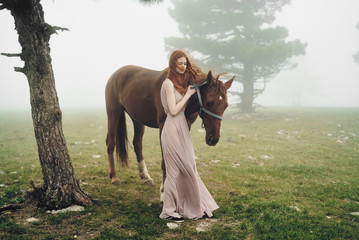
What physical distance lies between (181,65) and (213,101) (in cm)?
73

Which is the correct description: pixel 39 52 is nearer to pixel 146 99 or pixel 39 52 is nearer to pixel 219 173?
pixel 146 99

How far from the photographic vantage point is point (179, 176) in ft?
11.9

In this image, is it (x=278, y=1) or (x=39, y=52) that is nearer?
(x=39, y=52)

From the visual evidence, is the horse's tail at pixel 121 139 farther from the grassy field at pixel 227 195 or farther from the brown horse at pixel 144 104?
the grassy field at pixel 227 195

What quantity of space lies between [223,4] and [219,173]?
18.0 metres

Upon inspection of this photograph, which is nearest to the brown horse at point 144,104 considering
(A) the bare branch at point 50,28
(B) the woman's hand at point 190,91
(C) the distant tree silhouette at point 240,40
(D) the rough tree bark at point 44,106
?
(B) the woman's hand at point 190,91

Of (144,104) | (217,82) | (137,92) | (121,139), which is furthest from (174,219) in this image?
(121,139)

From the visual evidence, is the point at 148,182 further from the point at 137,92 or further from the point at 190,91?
the point at 190,91

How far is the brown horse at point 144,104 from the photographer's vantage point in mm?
3500

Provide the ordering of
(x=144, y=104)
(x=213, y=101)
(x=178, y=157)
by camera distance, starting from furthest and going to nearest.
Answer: (x=144, y=104), (x=178, y=157), (x=213, y=101)

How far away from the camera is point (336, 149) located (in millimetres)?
8773

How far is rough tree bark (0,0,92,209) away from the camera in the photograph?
11.7 feet

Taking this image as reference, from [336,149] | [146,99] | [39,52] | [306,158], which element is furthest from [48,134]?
[336,149]

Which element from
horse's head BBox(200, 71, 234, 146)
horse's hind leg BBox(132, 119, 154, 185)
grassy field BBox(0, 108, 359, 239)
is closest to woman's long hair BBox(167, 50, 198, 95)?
horse's head BBox(200, 71, 234, 146)
